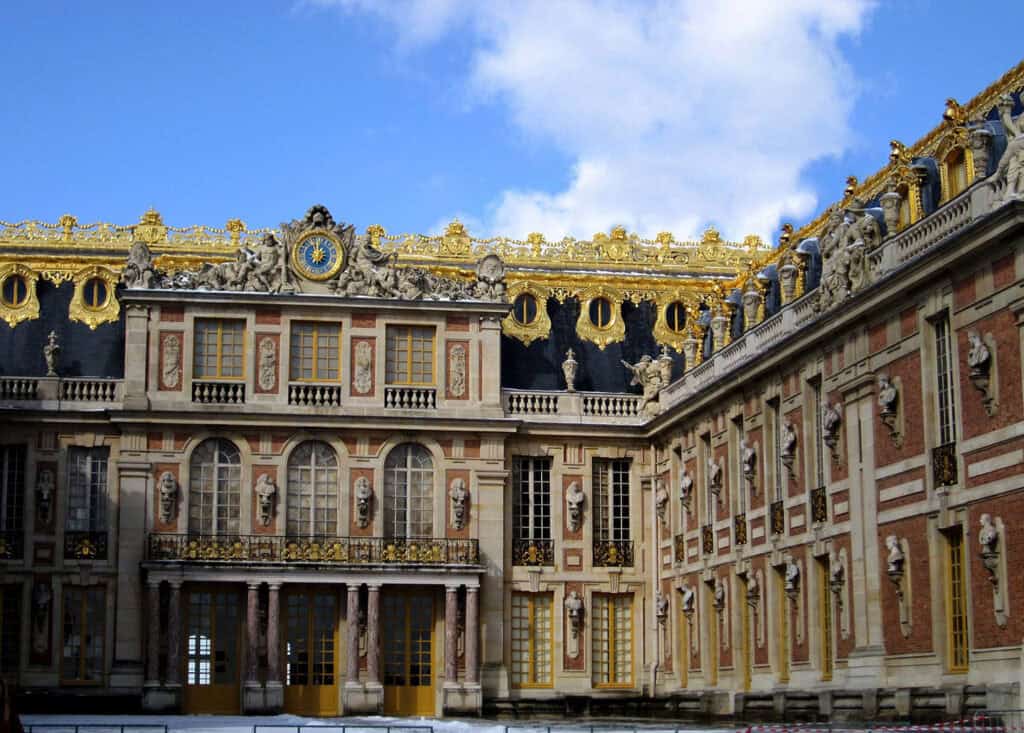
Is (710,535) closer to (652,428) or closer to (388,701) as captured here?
(652,428)

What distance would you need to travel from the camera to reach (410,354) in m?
46.3

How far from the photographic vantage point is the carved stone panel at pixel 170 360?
148ft

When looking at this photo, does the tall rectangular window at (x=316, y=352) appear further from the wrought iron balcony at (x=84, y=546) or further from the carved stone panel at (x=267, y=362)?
the wrought iron balcony at (x=84, y=546)

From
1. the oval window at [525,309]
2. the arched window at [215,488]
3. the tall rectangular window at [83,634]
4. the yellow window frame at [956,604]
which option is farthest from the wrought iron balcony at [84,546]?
the yellow window frame at [956,604]

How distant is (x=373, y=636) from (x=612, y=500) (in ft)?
23.5

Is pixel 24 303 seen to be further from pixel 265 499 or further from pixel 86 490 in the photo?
pixel 265 499

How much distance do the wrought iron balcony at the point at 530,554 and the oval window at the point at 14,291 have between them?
1402cm

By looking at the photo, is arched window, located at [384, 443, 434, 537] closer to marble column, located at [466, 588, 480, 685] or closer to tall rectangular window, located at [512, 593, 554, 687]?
marble column, located at [466, 588, 480, 685]

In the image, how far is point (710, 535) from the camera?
136ft

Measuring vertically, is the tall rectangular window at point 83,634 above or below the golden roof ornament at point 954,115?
below

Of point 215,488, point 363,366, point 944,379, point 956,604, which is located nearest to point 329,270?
point 363,366

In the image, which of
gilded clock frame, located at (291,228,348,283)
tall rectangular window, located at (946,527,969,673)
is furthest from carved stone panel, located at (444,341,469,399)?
tall rectangular window, located at (946,527,969,673)

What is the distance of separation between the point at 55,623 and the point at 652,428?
15.2 m

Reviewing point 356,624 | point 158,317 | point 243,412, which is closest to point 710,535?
point 356,624
